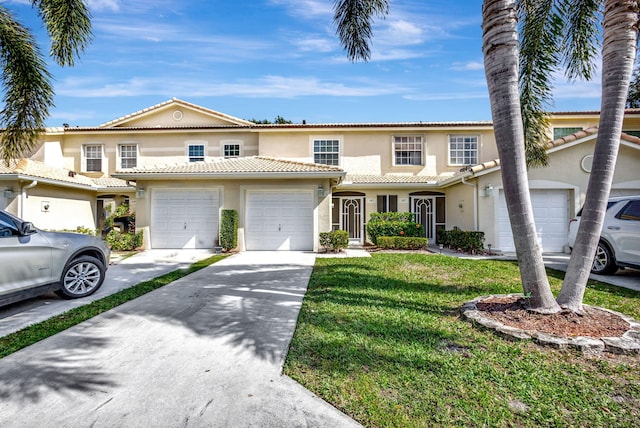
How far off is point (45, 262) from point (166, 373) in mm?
Answer: 3610

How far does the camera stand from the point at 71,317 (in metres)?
4.85

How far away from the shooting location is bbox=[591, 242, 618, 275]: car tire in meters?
7.91

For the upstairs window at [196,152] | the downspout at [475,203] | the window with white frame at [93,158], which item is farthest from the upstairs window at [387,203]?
the window with white frame at [93,158]

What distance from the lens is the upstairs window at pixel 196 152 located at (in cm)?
1777

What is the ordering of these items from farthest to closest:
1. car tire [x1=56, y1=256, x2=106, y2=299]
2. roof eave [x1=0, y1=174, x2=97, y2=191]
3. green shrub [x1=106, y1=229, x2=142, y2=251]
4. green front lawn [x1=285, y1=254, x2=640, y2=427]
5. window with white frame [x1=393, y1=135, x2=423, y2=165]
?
window with white frame [x1=393, y1=135, x2=423, y2=165] → green shrub [x1=106, y1=229, x2=142, y2=251] → roof eave [x1=0, y1=174, x2=97, y2=191] → car tire [x1=56, y1=256, x2=106, y2=299] → green front lawn [x1=285, y1=254, x2=640, y2=427]

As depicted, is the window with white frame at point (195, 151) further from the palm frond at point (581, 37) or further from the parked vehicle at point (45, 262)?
the palm frond at point (581, 37)

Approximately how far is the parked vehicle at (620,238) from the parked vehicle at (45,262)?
10.3 m

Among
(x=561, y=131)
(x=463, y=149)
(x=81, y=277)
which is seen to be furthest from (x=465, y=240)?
(x=81, y=277)

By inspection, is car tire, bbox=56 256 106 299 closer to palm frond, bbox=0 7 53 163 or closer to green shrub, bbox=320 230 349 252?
palm frond, bbox=0 7 53 163

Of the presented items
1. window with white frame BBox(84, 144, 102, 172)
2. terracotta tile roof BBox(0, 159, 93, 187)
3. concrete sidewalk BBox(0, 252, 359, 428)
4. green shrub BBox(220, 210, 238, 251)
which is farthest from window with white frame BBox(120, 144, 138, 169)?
concrete sidewalk BBox(0, 252, 359, 428)

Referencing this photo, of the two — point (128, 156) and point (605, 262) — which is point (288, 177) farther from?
point (128, 156)

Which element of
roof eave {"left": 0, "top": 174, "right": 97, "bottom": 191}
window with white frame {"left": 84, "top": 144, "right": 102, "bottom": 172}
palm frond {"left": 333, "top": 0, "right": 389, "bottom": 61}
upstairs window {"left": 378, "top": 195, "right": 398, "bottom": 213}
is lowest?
upstairs window {"left": 378, "top": 195, "right": 398, "bottom": 213}

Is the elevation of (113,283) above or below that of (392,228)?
below

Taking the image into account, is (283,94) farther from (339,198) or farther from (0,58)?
(0,58)
